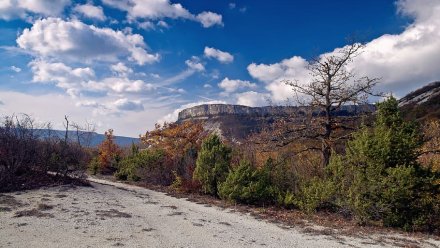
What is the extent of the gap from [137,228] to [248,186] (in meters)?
7.63

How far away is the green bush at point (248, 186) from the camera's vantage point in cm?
1753

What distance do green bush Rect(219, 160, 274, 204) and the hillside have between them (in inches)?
2471

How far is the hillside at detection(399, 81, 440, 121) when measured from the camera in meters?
77.6

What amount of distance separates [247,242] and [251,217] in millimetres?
4324

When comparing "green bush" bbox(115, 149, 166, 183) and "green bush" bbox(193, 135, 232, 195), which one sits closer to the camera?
"green bush" bbox(193, 135, 232, 195)

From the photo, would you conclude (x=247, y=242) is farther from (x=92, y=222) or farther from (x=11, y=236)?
(x=11, y=236)

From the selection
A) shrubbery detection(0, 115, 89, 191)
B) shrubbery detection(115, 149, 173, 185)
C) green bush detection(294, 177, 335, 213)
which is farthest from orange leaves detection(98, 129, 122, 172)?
green bush detection(294, 177, 335, 213)

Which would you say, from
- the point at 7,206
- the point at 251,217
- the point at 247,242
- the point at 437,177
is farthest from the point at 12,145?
the point at 437,177

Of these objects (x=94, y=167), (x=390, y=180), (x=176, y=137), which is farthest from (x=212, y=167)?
(x=94, y=167)

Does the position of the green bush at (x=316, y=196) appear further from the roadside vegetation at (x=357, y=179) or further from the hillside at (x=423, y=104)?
the hillside at (x=423, y=104)

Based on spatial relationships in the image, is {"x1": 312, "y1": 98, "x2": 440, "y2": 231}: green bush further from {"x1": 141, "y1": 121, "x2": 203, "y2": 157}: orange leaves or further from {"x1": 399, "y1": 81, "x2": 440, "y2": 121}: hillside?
{"x1": 399, "y1": 81, "x2": 440, "y2": 121}: hillside

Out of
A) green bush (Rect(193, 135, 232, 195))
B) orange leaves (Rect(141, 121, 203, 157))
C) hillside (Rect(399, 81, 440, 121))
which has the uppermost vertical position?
hillside (Rect(399, 81, 440, 121))

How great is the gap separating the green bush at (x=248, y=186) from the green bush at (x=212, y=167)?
1.68 m

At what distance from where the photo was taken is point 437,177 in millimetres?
12844
